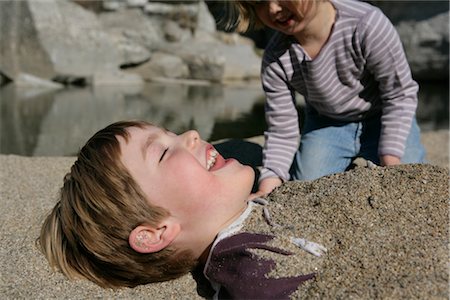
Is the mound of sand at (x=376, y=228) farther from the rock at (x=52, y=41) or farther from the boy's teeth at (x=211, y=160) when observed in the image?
the rock at (x=52, y=41)

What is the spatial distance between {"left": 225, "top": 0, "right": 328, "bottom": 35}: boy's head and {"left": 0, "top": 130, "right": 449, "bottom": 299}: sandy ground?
0.76m

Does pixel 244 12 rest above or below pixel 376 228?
above

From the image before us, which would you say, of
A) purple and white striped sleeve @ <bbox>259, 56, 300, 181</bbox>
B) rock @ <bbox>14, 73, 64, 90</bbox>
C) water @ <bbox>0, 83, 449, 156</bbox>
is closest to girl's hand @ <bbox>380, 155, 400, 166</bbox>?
purple and white striped sleeve @ <bbox>259, 56, 300, 181</bbox>

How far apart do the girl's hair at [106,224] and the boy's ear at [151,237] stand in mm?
21

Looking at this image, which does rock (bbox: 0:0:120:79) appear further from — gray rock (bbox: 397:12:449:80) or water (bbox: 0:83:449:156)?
gray rock (bbox: 397:12:449:80)

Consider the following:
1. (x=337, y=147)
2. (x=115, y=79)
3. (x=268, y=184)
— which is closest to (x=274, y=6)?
(x=268, y=184)

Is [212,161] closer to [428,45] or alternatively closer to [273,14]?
[273,14]

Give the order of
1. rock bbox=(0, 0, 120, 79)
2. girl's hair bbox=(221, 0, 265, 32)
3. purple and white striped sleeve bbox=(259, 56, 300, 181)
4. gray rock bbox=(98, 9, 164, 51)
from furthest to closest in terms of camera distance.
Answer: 1. gray rock bbox=(98, 9, 164, 51)
2. rock bbox=(0, 0, 120, 79)
3. purple and white striped sleeve bbox=(259, 56, 300, 181)
4. girl's hair bbox=(221, 0, 265, 32)

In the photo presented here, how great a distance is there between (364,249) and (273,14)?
1112 mm

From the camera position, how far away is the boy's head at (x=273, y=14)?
230cm

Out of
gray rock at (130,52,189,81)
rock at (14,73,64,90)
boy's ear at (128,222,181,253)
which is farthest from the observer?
gray rock at (130,52,189,81)

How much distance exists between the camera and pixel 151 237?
5.44 feet

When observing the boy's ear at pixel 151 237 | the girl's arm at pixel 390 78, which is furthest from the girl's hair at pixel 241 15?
the boy's ear at pixel 151 237

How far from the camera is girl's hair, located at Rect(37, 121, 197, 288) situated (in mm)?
1653
